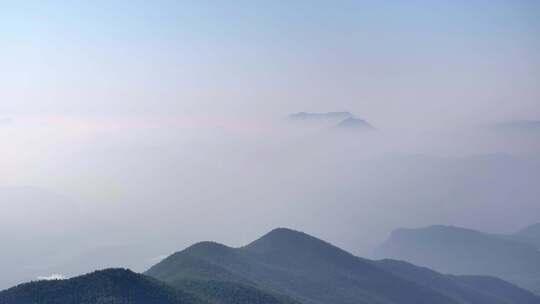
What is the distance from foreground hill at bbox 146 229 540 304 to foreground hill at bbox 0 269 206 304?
53.0ft

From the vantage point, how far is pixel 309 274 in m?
153

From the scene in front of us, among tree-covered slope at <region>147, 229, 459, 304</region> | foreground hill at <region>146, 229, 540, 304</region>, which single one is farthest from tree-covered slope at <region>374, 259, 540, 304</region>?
tree-covered slope at <region>147, 229, 459, 304</region>

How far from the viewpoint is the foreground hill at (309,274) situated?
134762mm

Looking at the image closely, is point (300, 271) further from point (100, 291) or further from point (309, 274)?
point (100, 291)

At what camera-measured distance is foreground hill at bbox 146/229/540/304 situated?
135m

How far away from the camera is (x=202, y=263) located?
5266 inches

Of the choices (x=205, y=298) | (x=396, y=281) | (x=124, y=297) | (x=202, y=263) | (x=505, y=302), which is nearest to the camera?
(x=124, y=297)

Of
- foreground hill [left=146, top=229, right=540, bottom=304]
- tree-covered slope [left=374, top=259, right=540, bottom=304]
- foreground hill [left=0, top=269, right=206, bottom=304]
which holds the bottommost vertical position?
tree-covered slope [left=374, top=259, right=540, bottom=304]

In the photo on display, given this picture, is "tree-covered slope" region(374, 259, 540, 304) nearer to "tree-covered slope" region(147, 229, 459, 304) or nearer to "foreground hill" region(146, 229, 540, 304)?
"foreground hill" region(146, 229, 540, 304)

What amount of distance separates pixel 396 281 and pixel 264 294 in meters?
62.1

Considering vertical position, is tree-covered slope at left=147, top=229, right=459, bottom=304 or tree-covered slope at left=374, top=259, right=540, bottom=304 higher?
tree-covered slope at left=147, top=229, right=459, bottom=304

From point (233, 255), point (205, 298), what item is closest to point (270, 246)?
point (233, 255)

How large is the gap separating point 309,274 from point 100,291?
6811 centimetres

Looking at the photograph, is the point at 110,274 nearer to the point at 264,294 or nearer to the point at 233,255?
the point at 264,294
